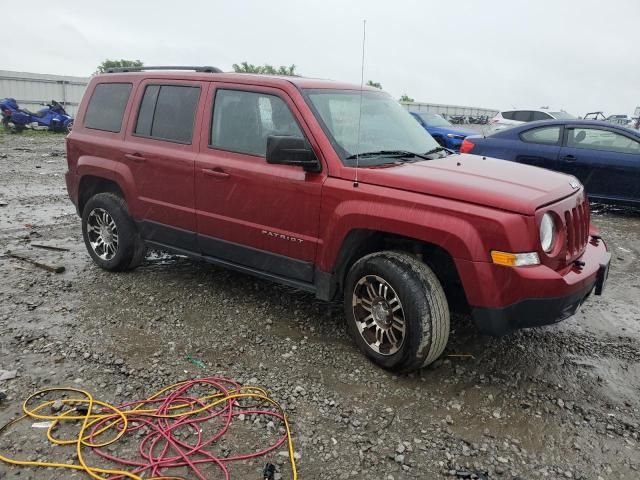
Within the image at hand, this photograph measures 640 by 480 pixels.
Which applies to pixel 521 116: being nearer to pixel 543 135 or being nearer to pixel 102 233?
pixel 543 135

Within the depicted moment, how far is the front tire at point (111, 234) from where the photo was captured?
498cm

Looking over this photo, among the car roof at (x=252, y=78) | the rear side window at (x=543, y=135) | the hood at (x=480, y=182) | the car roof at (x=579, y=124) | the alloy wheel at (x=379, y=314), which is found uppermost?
the car roof at (x=252, y=78)

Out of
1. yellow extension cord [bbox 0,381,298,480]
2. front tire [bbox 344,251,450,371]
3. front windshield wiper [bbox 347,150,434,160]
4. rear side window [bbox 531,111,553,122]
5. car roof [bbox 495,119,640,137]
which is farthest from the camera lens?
rear side window [bbox 531,111,553,122]

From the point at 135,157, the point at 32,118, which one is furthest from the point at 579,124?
the point at 32,118

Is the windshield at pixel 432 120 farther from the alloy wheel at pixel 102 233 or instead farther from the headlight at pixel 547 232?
the headlight at pixel 547 232

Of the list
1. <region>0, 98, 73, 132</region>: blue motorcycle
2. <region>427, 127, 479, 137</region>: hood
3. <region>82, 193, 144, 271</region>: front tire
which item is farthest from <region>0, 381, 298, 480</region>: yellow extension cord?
<region>0, 98, 73, 132</region>: blue motorcycle

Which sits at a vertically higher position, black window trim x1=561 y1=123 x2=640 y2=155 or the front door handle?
black window trim x1=561 y1=123 x2=640 y2=155

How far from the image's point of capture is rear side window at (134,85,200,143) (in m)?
4.39

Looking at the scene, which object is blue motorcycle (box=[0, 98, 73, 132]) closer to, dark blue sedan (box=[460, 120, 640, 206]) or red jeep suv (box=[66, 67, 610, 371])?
red jeep suv (box=[66, 67, 610, 371])

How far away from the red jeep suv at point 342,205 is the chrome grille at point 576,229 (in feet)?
0.04

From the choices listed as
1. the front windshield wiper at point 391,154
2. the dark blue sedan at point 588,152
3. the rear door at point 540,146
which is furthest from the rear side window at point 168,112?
the rear door at point 540,146

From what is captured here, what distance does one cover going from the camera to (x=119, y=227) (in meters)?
4.98

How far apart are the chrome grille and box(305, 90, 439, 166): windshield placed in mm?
1213

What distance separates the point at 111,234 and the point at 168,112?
4.68ft
